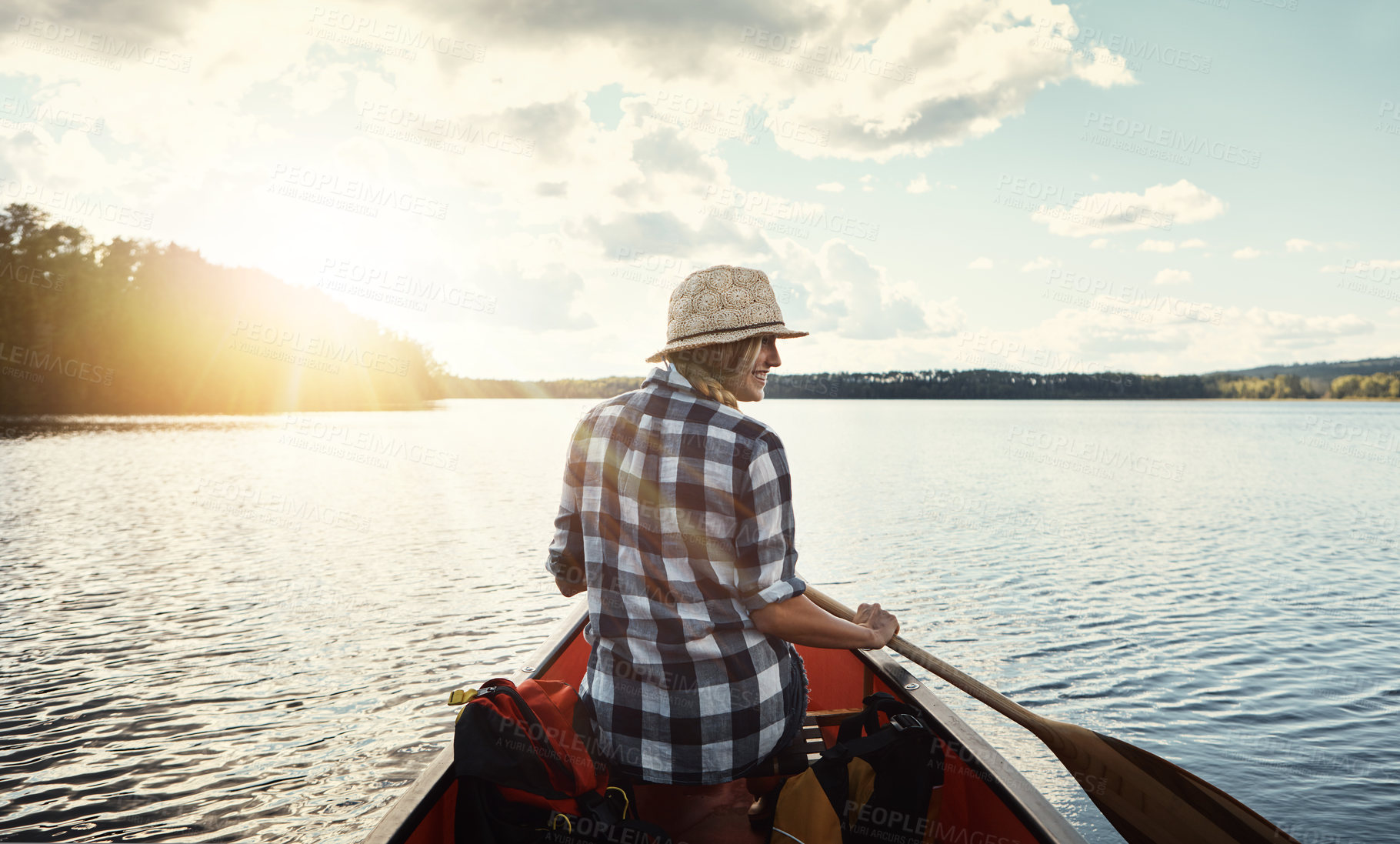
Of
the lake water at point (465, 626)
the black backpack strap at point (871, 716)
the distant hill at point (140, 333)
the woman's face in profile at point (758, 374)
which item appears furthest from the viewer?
the distant hill at point (140, 333)

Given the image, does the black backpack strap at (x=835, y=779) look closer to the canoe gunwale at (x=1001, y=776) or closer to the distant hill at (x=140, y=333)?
the canoe gunwale at (x=1001, y=776)

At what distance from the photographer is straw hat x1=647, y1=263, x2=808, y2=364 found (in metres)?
2.31

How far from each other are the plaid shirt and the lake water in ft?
12.7

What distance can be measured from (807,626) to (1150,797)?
74.3 inches

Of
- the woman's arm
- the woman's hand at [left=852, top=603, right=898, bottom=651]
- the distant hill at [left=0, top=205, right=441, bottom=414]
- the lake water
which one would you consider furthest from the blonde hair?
the distant hill at [left=0, top=205, right=441, bottom=414]

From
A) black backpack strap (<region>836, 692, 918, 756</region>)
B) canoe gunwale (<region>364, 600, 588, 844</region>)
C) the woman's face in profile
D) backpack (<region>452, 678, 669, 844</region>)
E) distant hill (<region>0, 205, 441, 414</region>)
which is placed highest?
distant hill (<region>0, 205, 441, 414</region>)

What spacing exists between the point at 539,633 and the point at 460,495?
12.5 m

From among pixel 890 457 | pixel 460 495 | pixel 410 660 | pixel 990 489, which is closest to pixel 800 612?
pixel 410 660

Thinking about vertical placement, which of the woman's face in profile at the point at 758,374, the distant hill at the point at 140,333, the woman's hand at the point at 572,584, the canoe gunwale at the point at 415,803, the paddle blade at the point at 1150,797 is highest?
the distant hill at the point at 140,333

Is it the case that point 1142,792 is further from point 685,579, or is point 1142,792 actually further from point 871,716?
point 685,579

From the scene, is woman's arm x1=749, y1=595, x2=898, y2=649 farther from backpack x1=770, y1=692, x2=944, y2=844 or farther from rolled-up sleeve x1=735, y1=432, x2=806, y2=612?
backpack x1=770, y1=692, x2=944, y2=844

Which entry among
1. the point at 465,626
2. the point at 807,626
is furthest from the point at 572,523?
the point at 465,626

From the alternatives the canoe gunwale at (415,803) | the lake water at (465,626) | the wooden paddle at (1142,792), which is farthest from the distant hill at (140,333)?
the wooden paddle at (1142,792)

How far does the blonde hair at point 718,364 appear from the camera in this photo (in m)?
2.33
